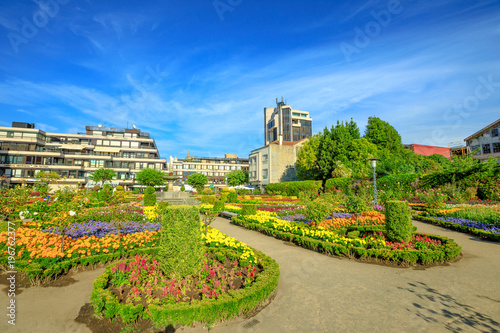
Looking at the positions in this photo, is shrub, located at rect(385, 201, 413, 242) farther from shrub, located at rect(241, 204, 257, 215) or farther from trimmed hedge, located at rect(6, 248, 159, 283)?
shrub, located at rect(241, 204, 257, 215)

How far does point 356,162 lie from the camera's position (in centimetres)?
3528

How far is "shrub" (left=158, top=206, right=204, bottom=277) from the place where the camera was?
17.9ft

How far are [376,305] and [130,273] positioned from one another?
566 centimetres

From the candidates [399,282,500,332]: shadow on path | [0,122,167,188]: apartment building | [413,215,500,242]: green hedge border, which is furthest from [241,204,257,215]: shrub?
[0,122,167,188]: apartment building

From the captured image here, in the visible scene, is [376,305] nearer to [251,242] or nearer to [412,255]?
[412,255]

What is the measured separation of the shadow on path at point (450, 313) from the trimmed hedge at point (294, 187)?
29.3 m

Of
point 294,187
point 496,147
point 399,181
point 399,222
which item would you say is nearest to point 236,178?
point 294,187

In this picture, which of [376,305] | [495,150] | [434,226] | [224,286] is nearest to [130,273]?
[224,286]

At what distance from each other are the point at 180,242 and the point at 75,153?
69671mm

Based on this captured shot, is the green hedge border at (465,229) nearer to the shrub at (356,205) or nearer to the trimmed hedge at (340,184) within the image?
the shrub at (356,205)

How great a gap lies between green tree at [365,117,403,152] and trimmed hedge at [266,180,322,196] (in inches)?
705

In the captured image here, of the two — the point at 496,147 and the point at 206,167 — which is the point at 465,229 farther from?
the point at 206,167

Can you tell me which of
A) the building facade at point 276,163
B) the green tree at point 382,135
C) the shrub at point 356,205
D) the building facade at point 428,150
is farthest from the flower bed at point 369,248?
the building facade at point 428,150

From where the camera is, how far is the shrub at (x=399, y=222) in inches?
336
